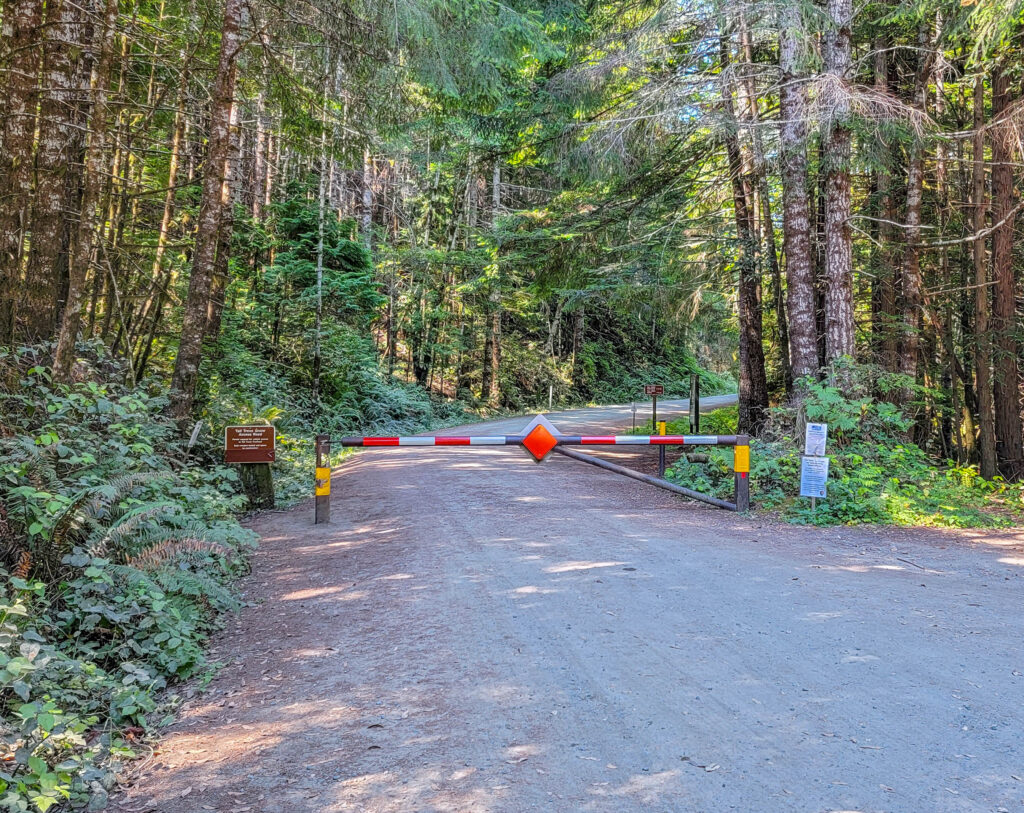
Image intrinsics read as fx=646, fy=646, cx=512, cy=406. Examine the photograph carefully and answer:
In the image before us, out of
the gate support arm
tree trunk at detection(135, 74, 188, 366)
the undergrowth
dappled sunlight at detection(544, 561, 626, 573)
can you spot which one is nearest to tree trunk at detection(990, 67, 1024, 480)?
the undergrowth

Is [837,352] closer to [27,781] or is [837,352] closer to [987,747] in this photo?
[987,747]

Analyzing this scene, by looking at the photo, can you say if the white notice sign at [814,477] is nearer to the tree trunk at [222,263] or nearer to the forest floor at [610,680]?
the forest floor at [610,680]

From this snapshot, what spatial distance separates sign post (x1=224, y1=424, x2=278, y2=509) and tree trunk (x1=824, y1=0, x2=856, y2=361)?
9.16 m

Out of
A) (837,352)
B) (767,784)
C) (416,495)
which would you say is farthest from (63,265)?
(837,352)

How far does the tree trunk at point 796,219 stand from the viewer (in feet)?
35.7

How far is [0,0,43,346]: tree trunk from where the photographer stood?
682cm

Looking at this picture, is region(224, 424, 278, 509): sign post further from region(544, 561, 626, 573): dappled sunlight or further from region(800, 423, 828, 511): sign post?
region(800, 423, 828, 511): sign post

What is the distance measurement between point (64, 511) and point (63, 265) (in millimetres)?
6238

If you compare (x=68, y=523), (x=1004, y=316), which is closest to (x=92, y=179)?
(x=68, y=523)

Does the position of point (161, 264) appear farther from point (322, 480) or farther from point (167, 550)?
point (167, 550)

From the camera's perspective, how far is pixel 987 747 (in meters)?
3.22

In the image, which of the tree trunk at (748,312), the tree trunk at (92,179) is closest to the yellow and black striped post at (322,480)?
the tree trunk at (92,179)

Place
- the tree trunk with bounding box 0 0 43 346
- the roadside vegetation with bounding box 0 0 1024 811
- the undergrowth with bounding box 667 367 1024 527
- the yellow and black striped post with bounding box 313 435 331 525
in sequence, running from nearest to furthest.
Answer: the roadside vegetation with bounding box 0 0 1024 811 < the tree trunk with bounding box 0 0 43 346 < the yellow and black striped post with bounding box 313 435 331 525 < the undergrowth with bounding box 667 367 1024 527

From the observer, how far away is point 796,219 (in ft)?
39.8
